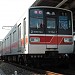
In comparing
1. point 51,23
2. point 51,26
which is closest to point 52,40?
point 51,26

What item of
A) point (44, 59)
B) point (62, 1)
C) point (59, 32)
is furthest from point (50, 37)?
point (62, 1)

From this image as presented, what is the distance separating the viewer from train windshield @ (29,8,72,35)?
13.2 m

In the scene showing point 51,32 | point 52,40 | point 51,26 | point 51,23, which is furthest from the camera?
point 51,23

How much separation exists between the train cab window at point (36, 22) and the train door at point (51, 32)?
0.35 meters

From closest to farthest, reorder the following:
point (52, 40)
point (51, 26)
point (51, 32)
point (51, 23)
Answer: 1. point (52, 40)
2. point (51, 32)
3. point (51, 26)
4. point (51, 23)

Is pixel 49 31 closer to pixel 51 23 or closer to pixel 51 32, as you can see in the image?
pixel 51 32

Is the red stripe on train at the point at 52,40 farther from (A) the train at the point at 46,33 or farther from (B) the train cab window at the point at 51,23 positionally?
(B) the train cab window at the point at 51,23

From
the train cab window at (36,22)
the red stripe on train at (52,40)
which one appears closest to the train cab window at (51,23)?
the train cab window at (36,22)

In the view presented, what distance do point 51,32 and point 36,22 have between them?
94 centimetres

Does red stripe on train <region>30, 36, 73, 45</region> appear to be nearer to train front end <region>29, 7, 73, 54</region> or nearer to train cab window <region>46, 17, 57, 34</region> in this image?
Result: train front end <region>29, 7, 73, 54</region>

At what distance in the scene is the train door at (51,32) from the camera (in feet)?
43.3

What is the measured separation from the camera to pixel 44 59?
14211 millimetres

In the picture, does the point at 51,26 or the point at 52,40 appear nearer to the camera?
the point at 52,40

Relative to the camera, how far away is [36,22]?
13273 mm
